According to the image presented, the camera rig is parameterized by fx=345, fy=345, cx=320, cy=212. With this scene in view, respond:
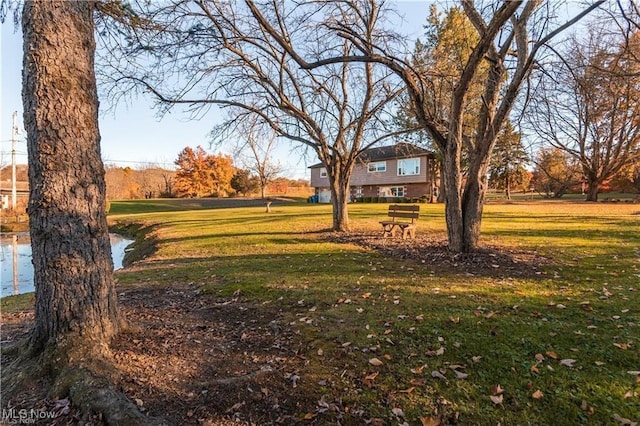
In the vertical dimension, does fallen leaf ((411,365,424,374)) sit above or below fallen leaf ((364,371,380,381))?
above

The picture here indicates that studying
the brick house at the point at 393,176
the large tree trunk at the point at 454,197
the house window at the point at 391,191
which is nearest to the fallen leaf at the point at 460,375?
the large tree trunk at the point at 454,197

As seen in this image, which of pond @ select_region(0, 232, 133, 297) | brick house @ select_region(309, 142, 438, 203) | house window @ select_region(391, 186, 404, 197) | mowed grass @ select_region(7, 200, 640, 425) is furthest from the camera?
house window @ select_region(391, 186, 404, 197)

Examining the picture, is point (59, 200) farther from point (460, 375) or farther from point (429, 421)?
point (460, 375)

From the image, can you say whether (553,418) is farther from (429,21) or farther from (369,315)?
(429,21)

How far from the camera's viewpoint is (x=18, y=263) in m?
12.6

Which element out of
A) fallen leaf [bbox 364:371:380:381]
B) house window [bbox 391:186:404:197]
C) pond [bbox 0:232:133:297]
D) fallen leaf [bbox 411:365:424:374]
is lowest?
pond [bbox 0:232:133:297]

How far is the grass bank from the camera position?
9.18ft

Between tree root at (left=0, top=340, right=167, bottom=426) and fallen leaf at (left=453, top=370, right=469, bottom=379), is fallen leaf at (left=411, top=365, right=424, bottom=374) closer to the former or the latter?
fallen leaf at (left=453, top=370, right=469, bottom=379)

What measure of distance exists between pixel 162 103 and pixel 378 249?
7758 mm

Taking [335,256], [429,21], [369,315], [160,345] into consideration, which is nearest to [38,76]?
[160,345]

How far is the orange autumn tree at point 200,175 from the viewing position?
56.0m

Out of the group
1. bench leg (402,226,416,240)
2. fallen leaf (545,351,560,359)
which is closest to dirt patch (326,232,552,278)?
bench leg (402,226,416,240)

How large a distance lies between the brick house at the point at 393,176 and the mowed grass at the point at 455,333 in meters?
28.7

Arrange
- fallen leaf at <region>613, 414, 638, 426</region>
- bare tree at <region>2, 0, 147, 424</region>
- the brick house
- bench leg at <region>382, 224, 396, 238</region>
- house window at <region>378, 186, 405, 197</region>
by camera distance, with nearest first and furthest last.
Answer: fallen leaf at <region>613, 414, 638, 426</region> < bare tree at <region>2, 0, 147, 424</region> < bench leg at <region>382, 224, 396, 238</region> < the brick house < house window at <region>378, 186, 405, 197</region>
